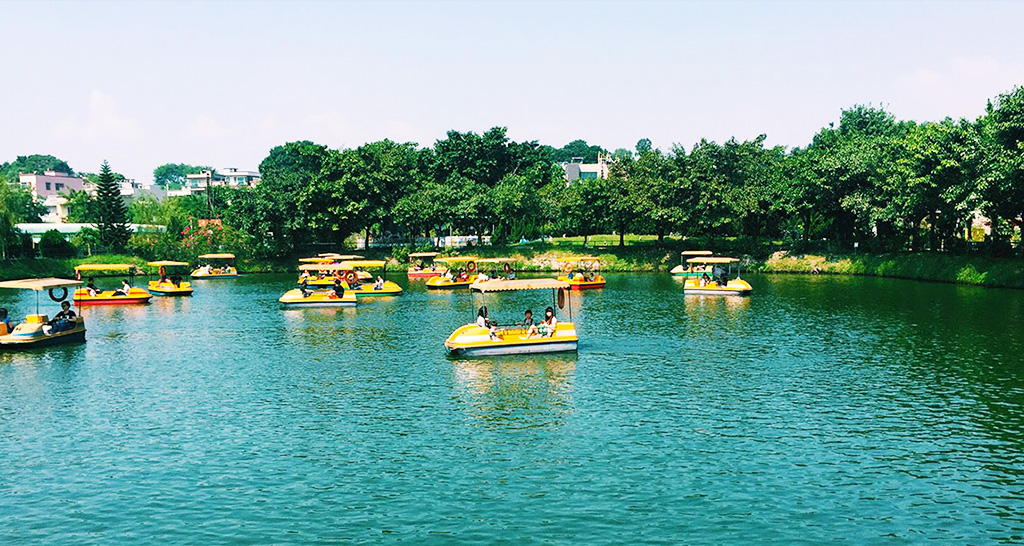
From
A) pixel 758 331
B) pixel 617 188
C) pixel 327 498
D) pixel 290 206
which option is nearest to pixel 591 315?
pixel 758 331

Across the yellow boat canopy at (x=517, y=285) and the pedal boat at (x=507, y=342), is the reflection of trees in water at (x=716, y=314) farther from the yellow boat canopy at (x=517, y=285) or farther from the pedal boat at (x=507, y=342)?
the pedal boat at (x=507, y=342)

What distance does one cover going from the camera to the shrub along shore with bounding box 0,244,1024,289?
242ft

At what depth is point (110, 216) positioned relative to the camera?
116 m

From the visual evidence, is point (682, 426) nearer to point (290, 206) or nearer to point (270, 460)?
point (270, 460)

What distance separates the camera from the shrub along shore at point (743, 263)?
7362cm

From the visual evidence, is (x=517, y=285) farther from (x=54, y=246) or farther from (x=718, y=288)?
(x=54, y=246)

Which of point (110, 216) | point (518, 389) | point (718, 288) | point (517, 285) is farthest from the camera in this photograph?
point (110, 216)

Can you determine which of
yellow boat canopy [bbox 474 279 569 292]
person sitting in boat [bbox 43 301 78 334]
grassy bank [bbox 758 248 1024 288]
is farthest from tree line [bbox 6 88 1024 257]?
person sitting in boat [bbox 43 301 78 334]

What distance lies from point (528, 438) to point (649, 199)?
247 ft

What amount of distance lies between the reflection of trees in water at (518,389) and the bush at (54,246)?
81.7m

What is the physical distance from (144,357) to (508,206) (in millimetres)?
68177

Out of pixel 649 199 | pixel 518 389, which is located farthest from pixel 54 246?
pixel 518 389

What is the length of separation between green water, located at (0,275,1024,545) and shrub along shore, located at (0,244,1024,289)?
2632 centimetres

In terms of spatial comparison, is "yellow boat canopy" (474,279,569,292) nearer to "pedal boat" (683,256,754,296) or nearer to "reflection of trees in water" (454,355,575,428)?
"reflection of trees in water" (454,355,575,428)
